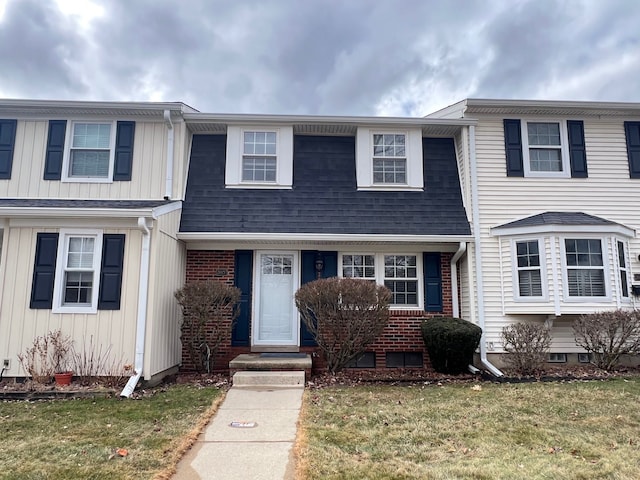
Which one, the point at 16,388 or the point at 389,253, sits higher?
the point at 389,253

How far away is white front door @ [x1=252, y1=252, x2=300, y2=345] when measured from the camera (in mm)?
8570

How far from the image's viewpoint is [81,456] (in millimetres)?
3791

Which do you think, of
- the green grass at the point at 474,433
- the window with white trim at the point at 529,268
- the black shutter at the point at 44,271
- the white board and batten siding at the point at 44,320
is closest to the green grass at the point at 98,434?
the white board and batten siding at the point at 44,320

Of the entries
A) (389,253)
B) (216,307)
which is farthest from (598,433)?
(216,307)

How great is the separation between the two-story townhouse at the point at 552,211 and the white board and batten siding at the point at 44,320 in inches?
A: 254

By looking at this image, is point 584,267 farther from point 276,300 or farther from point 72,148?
point 72,148

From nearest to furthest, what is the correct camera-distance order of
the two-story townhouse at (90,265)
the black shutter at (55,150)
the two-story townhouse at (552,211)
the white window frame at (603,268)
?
the two-story townhouse at (90,265)
the white window frame at (603,268)
the two-story townhouse at (552,211)
the black shutter at (55,150)

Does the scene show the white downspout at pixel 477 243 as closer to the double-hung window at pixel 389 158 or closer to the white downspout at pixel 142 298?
the double-hung window at pixel 389 158

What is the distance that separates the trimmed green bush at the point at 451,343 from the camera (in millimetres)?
7523

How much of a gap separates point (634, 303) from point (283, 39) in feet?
44.6

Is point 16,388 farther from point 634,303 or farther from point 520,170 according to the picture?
point 634,303

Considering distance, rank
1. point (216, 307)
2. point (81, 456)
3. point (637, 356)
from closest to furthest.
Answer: point (81, 456), point (216, 307), point (637, 356)

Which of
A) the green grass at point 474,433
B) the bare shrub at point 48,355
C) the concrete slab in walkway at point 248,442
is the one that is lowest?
the concrete slab in walkway at point 248,442

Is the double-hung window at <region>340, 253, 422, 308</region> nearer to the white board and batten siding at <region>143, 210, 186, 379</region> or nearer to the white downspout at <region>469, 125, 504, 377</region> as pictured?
the white downspout at <region>469, 125, 504, 377</region>
